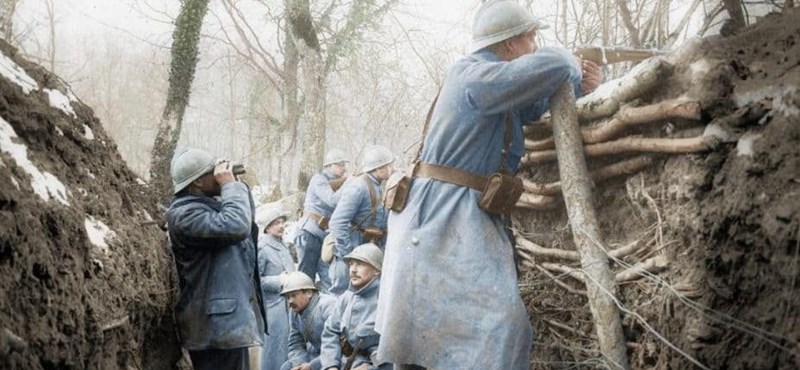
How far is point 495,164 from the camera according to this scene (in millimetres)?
2721

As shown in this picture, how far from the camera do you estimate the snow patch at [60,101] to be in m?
3.31

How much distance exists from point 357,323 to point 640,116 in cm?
264

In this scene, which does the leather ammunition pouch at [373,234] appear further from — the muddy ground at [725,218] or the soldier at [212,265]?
the muddy ground at [725,218]

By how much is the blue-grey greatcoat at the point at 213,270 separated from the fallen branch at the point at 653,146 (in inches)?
81.9

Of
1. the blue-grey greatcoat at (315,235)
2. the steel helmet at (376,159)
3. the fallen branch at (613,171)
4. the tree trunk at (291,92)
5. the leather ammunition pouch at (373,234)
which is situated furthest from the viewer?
the tree trunk at (291,92)

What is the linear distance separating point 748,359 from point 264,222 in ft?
18.1

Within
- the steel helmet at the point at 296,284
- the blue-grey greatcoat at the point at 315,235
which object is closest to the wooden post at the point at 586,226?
the steel helmet at the point at 296,284

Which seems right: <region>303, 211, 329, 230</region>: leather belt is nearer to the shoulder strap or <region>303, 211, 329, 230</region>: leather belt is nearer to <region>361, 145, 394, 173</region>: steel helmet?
<region>361, 145, 394, 173</region>: steel helmet

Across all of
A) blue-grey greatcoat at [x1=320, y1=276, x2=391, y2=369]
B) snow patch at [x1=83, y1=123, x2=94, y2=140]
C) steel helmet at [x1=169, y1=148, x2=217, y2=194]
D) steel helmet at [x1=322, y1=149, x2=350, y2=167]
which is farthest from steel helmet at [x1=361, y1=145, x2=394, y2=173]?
snow patch at [x1=83, y1=123, x2=94, y2=140]

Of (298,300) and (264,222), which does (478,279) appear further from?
(264,222)

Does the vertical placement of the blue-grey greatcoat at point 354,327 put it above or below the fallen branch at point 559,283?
below

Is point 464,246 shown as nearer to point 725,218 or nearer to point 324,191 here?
point 725,218

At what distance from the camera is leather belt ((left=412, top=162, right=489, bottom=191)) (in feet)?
8.77

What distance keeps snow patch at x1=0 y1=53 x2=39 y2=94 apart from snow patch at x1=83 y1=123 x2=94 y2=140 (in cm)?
36
